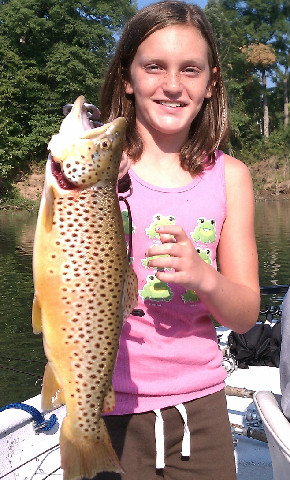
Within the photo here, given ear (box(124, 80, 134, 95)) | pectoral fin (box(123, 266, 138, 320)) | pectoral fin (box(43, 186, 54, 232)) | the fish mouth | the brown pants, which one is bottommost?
the brown pants

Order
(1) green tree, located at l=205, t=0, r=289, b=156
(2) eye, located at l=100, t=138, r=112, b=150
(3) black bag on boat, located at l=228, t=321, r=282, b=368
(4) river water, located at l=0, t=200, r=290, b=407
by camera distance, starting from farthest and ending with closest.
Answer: (1) green tree, located at l=205, t=0, r=289, b=156 → (4) river water, located at l=0, t=200, r=290, b=407 → (3) black bag on boat, located at l=228, t=321, r=282, b=368 → (2) eye, located at l=100, t=138, r=112, b=150

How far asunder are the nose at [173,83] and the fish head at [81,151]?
0.46 m

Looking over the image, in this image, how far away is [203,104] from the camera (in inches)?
105

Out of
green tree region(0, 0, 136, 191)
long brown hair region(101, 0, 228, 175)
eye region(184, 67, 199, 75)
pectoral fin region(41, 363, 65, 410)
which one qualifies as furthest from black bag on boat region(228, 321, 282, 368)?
green tree region(0, 0, 136, 191)

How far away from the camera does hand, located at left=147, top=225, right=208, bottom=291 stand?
181cm

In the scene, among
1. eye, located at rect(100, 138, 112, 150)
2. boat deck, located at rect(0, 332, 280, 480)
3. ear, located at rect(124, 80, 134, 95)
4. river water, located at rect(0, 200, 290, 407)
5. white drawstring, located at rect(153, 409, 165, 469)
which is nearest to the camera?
eye, located at rect(100, 138, 112, 150)

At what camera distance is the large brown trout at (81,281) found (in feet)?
5.95

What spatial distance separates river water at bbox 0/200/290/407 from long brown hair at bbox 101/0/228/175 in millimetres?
2412

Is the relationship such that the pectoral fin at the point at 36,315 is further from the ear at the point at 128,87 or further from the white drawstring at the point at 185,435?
the ear at the point at 128,87

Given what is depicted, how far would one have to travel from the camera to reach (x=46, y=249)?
181cm

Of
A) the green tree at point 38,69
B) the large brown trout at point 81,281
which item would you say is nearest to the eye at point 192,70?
the large brown trout at point 81,281

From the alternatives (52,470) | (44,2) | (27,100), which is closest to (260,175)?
(27,100)

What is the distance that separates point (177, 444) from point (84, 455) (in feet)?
1.76

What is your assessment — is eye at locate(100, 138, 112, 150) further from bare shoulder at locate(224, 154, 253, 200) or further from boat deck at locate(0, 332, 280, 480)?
boat deck at locate(0, 332, 280, 480)
